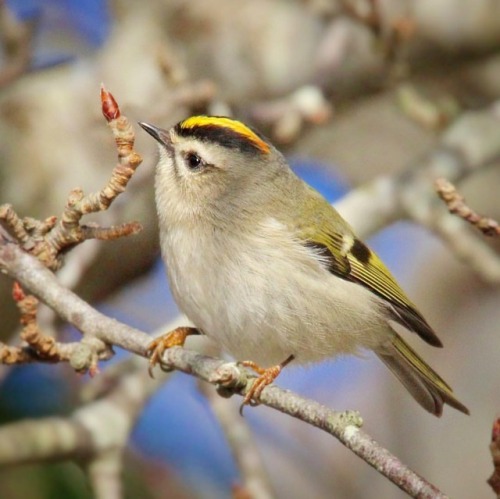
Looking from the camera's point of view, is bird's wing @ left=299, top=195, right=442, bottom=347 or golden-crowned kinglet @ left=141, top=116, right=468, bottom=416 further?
bird's wing @ left=299, top=195, right=442, bottom=347

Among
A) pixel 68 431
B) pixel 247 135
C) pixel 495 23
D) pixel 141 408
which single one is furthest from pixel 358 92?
pixel 68 431

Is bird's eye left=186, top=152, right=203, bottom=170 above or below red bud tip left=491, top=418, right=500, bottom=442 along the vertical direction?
below

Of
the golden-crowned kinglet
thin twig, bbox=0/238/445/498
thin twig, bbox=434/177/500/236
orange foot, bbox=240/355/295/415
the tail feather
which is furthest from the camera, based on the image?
the tail feather

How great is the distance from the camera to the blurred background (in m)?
3.39

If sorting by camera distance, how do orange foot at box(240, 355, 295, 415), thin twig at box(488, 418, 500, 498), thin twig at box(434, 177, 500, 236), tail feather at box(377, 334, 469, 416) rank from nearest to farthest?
thin twig at box(488, 418, 500, 498) → orange foot at box(240, 355, 295, 415) → thin twig at box(434, 177, 500, 236) → tail feather at box(377, 334, 469, 416)

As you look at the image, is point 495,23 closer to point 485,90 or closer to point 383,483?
point 485,90

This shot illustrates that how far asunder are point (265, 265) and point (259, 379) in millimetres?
353

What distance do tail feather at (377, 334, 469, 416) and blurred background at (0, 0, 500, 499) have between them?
0.53 metres

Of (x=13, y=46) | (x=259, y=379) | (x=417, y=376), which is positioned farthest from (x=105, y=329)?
(x=13, y=46)

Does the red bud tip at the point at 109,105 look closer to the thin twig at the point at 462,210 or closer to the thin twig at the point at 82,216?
the thin twig at the point at 82,216

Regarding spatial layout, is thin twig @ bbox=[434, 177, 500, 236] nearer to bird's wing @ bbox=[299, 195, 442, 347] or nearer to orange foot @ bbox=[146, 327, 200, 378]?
bird's wing @ bbox=[299, 195, 442, 347]

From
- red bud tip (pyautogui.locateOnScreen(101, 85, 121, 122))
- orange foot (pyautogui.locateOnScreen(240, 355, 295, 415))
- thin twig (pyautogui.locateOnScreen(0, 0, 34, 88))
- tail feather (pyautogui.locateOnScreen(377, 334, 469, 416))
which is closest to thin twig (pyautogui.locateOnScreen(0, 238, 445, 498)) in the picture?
orange foot (pyautogui.locateOnScreen(240, 355, 295, 415))

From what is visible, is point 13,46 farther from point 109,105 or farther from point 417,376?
point 417,376

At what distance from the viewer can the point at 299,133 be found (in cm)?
366
